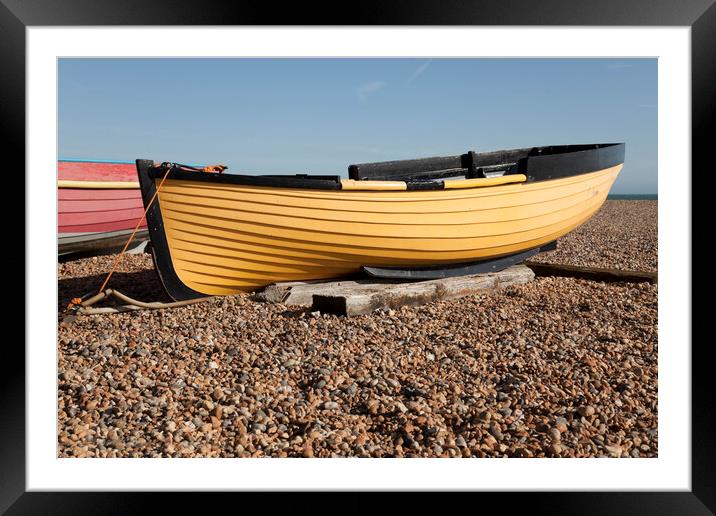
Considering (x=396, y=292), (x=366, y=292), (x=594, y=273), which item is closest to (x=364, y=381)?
(x=366, y=292)

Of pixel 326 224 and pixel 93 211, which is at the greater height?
pixel 93 211

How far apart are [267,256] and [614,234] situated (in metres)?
10.2

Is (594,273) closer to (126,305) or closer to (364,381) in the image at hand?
(364,381)

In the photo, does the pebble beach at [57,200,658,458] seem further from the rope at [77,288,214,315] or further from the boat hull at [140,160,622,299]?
the boat hull at [140,160,622,299]

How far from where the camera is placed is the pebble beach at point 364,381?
2562mm

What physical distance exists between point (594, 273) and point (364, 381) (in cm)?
423

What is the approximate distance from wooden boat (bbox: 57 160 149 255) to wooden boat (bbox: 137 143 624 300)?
9.94 feet

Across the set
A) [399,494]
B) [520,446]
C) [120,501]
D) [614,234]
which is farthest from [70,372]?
[614,234]

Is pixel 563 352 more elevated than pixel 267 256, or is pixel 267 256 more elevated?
pixel 267 256

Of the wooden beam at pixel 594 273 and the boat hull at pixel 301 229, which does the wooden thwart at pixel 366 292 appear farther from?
the wooden beam at pixel 594 273

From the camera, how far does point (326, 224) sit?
16.3 ft

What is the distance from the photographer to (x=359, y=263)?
5.34 meters
